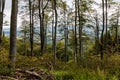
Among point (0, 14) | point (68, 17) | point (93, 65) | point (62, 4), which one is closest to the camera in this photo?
point (93, 65)

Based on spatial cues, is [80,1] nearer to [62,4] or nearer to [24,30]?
[62,4]

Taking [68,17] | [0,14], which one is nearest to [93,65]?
[0,14]

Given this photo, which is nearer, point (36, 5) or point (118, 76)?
point (118, 76)

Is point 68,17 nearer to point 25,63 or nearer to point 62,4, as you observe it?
point 62,4

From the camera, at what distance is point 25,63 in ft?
56.0

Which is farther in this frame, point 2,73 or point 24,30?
point 24,30

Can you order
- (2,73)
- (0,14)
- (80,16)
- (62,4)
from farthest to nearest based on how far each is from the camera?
(80,16), (62,4), (0,14), (2,73)

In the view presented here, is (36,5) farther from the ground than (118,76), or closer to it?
farther from the ground

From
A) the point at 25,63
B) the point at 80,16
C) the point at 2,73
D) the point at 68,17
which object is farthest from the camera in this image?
the point at 68,17

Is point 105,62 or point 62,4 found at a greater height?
point 62,4

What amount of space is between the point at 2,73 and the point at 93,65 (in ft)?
12.6

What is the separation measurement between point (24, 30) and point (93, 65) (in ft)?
110

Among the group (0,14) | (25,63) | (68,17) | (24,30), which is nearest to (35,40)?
(24,30)

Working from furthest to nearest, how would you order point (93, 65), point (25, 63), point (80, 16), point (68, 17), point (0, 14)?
point (68, 17) < point (80, 16) < point (0, 14) < point (25, 63) < point (93, 65)
